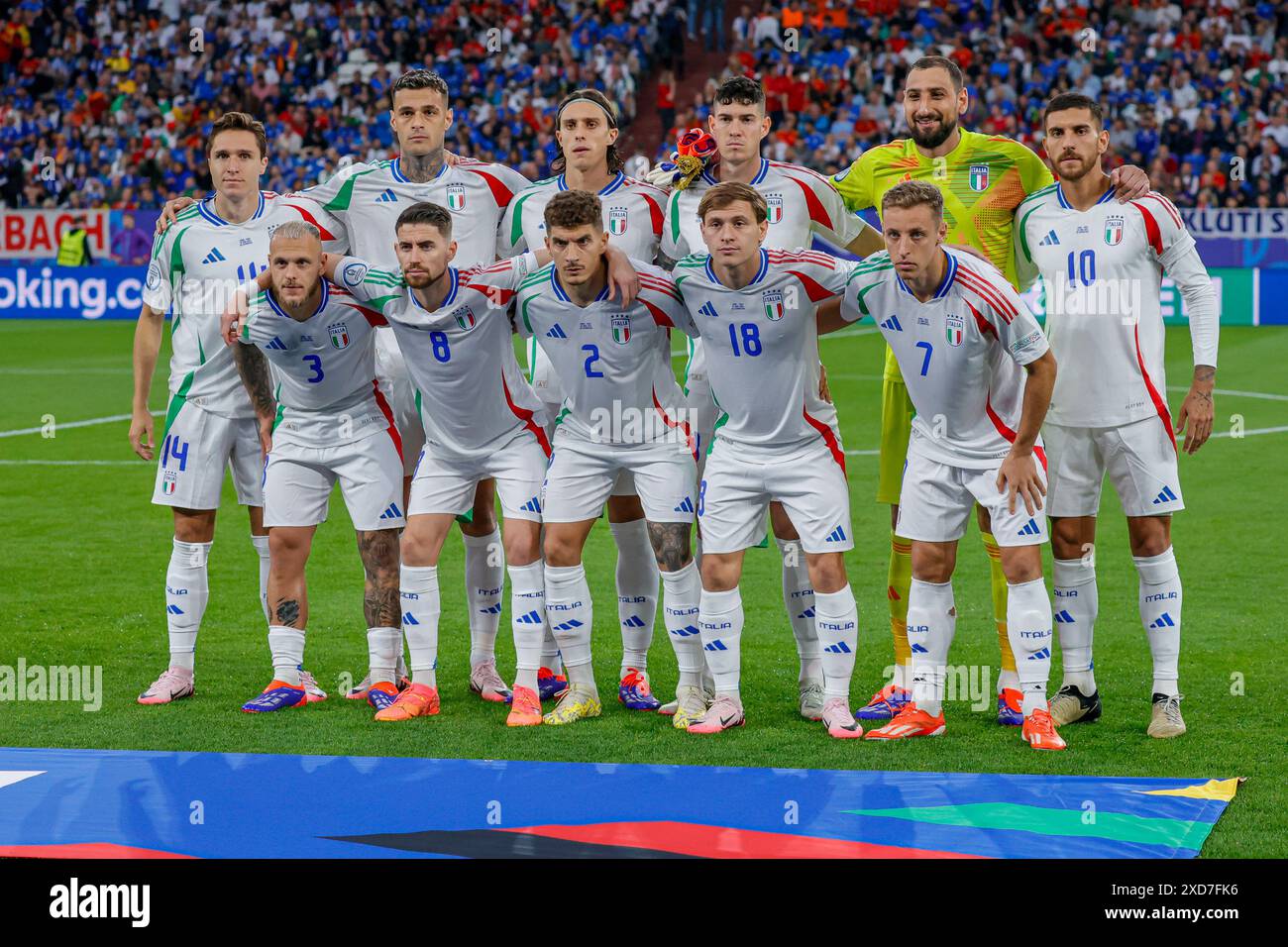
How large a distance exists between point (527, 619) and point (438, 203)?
1.88m

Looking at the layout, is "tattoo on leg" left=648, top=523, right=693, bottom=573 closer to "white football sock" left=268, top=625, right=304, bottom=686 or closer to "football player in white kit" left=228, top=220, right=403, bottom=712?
"football player in white kit" left=228, top=220, right=403, bottom=712

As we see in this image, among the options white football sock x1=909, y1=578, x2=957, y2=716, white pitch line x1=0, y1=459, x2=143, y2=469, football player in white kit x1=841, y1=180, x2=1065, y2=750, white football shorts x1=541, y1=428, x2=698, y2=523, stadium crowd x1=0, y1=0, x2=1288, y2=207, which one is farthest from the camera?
stadium crowd x1=0, y1=0, x2=1288, y2=207

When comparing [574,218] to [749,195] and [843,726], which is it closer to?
[749,195]

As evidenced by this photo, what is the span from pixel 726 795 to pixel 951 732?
1267mm

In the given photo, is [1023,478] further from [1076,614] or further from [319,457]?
[319,457]

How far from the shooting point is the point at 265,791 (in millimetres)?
5344

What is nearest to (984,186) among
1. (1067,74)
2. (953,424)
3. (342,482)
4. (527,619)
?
(953,424)

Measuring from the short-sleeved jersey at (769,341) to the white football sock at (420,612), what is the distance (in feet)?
4.41

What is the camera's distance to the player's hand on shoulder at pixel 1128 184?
6.10m

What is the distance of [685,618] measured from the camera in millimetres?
6426

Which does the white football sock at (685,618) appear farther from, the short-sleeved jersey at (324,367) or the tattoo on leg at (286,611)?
the tattoo on leg at (286,611)

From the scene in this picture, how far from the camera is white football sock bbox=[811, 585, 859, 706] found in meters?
6.08

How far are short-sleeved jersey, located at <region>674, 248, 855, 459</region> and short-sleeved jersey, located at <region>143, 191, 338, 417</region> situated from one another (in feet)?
6.17

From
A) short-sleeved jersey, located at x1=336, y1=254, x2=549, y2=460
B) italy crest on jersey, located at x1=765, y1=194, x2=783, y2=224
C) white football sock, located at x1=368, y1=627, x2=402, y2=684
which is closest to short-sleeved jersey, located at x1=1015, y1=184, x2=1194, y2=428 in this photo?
italy crest on jersey, located at x1=765, y1=194, x2=783, y2=224
